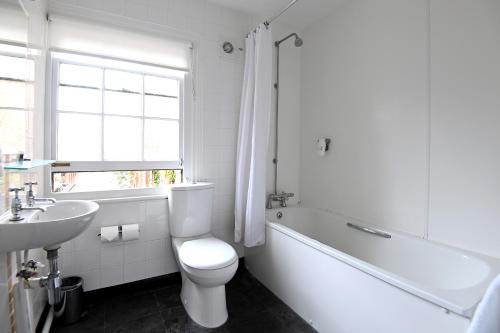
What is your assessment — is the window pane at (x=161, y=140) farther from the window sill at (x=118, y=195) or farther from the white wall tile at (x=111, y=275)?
the white wall tile at (x=111, y=275)

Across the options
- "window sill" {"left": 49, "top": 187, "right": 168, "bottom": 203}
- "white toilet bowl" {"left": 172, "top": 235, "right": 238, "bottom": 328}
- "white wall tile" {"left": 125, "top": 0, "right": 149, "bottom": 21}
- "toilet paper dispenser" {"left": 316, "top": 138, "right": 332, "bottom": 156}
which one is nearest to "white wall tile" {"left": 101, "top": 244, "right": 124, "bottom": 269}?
"window sill" {"left": 49, "top": 187, "right": 168, "bottom": 203}

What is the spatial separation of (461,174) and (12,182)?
2.40 meters

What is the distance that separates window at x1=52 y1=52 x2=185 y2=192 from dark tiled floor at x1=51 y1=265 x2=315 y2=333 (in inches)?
32.9

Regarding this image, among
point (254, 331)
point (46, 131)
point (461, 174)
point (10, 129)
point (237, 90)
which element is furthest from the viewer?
point (237, 90)

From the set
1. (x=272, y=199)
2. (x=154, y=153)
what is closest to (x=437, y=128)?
(x=272, y=199)

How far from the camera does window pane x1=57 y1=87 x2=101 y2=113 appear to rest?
1.80 meters

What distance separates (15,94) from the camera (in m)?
1.22

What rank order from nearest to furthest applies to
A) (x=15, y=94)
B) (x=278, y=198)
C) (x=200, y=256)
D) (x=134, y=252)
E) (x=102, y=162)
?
(x=15, y=94)
(x=200, y=256)
(x=102, y=162)
(x=134, y=252)
(x=278, y=198)

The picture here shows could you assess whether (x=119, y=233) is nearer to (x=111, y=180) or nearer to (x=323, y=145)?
(x=111, y=180)

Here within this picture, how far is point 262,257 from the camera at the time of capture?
7.13 ft

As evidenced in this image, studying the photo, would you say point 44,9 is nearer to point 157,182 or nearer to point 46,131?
point 46,131

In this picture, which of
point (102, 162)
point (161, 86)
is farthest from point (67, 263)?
point (161, 86)

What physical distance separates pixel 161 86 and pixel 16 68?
1.00 meters

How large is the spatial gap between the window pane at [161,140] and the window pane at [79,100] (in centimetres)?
37
